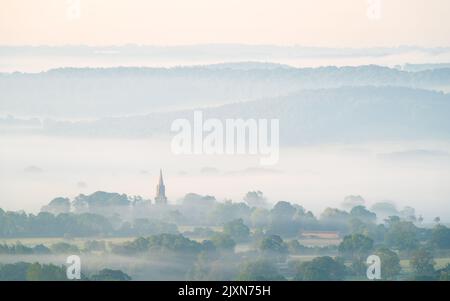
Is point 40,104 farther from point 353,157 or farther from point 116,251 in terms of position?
point 353,157

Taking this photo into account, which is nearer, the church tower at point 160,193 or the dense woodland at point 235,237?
the dense woodland at point 235,237

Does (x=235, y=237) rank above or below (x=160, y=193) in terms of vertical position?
below

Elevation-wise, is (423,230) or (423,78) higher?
(423,78)

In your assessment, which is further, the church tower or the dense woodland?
the church tower

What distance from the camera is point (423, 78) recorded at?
61.1 feet

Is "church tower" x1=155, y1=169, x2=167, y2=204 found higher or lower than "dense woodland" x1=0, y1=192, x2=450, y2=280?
higher

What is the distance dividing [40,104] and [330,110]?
5.34 meters

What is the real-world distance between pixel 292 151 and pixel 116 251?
11.8ft

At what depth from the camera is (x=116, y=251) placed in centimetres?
1833

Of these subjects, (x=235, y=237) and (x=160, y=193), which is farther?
(x=235, y=237)

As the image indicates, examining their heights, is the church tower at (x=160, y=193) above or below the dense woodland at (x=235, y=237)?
above
